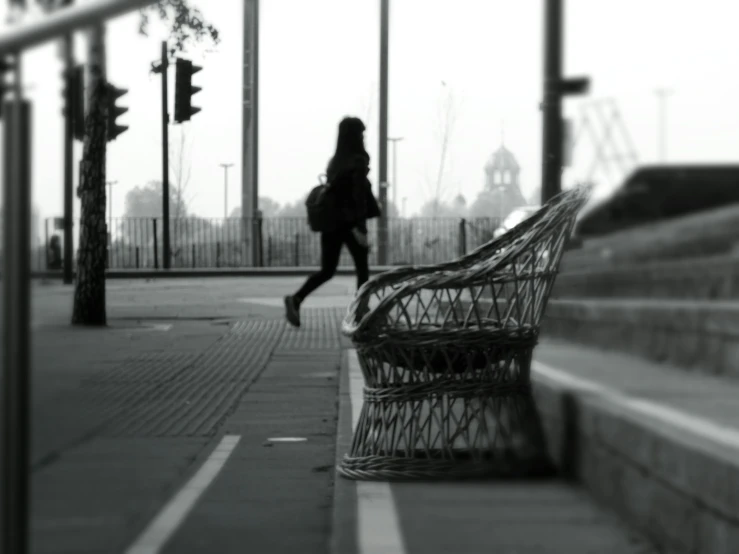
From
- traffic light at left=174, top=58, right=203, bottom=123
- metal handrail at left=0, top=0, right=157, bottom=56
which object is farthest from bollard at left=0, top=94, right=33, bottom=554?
traffic light at left=174, top=58, right=203, bottom=123

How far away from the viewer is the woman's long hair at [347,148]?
372 inches

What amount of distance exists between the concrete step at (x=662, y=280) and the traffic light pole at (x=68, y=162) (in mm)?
3469

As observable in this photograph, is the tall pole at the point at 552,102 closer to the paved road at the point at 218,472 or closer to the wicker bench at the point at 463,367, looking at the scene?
the paved road at the point at 218,472

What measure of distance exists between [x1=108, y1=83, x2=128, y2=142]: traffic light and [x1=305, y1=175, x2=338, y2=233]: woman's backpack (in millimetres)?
6335

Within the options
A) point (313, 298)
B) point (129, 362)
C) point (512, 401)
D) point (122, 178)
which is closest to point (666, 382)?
point (512, 401)

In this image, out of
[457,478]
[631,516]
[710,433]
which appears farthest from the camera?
[457,478]

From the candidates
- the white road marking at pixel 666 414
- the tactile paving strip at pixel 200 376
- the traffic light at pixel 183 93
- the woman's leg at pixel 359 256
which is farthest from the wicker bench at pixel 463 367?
the woman's leg at pixel 359 256

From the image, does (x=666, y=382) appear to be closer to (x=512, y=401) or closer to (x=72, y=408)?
(x=512, y=401)

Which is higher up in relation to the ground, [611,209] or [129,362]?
[611,209]

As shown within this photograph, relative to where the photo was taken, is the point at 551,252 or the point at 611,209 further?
the point at 611,209

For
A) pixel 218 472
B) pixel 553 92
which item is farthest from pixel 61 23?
pixel 553 92

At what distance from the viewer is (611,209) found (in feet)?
20.6

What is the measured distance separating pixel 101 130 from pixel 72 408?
0.71 metres

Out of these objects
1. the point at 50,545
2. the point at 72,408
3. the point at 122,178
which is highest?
the point at 122,178
